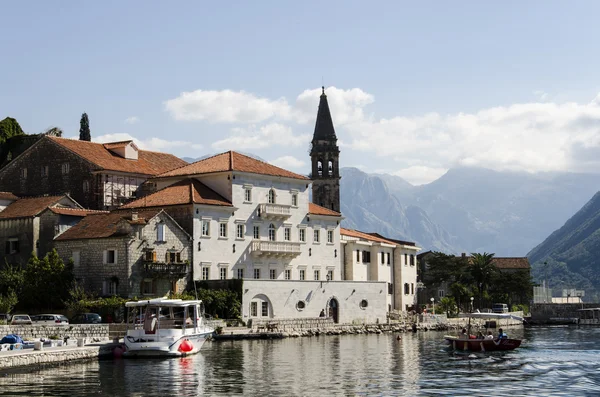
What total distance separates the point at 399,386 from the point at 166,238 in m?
35.5

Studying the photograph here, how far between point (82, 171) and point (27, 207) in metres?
7.65

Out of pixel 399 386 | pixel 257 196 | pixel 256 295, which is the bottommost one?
pixel 399 386

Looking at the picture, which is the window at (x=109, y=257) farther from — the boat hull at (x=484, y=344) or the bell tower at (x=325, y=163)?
the bell tower at (x=325, y=163)

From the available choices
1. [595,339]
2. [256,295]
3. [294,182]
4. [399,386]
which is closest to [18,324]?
[256,295]

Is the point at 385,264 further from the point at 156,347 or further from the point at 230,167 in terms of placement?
the point at 156,347

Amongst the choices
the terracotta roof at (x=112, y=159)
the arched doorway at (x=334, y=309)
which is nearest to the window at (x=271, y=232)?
the arched doorway at (x=334, y=309)

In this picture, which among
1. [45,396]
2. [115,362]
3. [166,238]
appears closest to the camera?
[45,396]

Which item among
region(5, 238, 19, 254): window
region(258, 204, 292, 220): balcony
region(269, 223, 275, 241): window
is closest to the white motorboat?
region(5, 238, 19, 254): window

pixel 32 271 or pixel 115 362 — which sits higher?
pixel 32 271

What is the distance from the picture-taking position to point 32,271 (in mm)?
72688

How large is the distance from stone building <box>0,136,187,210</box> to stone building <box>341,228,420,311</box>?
20.6 meters

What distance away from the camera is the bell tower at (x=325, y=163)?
121 m

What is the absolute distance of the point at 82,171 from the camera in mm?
86062

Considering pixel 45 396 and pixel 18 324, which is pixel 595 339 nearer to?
pixel 18 324
